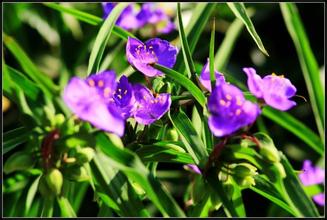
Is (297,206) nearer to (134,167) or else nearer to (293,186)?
(293,186)

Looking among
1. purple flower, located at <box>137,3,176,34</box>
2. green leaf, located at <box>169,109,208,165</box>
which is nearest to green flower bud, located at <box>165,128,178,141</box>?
green leaf, located at <box>169,109,208,165</box>

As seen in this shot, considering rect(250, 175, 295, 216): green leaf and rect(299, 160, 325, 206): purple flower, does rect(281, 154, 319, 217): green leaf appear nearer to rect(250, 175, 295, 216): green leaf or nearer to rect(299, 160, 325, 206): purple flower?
rect(250, 175, 295, 216): green leaf

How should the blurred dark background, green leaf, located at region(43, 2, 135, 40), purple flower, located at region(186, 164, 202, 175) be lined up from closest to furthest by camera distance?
1. purple flower, located at region(186, 164, 202, 175)
2. green leaf, located at region(43, 2, 135, 40)
3. the blurred dark background

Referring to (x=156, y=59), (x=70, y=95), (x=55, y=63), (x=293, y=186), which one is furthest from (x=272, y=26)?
(x=70, y=95)

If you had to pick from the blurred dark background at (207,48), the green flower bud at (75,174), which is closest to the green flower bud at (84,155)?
the green flower bud at (75,174)

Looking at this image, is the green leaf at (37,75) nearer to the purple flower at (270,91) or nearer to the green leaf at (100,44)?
the green leaf at (100,44)

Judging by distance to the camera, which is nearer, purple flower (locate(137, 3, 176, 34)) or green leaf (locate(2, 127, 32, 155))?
green leaf (locate(2, 127, 32, 155))

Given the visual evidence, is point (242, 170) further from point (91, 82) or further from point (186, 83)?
point (91, 82)
